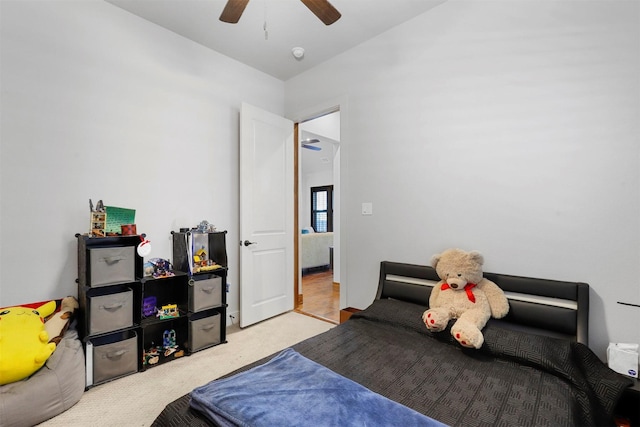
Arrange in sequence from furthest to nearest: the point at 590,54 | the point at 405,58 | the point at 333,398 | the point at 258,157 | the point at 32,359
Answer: the point at 258,157
the point at 405,58
the point at 590,54
the point at 32,359
the point at 333,398

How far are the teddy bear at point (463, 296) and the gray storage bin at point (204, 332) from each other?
1.82 metres

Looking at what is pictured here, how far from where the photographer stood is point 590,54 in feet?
5.69

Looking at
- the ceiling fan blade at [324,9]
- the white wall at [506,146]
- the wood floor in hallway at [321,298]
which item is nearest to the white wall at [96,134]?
the wood floor in hallway at [321,298]

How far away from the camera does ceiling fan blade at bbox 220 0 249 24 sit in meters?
1.65

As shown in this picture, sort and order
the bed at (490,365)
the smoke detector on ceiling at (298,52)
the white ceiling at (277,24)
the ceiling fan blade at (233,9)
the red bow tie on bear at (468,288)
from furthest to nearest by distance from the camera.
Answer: the smoke detector on ceiling at (298,52) < the white ceiling at (277,24) < the red bow tie on bear at (468,288) < the ceiling fan blade at (233,9) < the bed at (490,365)

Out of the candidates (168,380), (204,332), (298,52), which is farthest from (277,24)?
(168,380)

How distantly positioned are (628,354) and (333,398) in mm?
1583

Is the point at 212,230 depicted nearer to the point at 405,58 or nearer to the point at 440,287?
the point at 440,287

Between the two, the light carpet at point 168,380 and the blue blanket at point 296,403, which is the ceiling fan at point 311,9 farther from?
the light carpet at point 168,380

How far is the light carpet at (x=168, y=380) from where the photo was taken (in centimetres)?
168

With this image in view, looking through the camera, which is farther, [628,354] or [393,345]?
[393,345]

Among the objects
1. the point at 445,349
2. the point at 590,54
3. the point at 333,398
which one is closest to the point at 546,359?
the point at 445,349

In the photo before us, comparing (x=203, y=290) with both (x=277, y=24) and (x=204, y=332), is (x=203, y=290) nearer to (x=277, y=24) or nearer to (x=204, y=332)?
(x=204, y=332)

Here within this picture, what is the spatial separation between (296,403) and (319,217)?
8.08m
